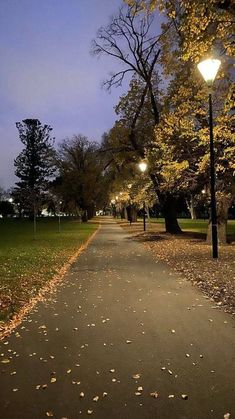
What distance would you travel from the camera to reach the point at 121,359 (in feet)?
16.7

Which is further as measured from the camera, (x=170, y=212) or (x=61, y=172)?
(x=61, y=172)

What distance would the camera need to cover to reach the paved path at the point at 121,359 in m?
3.92

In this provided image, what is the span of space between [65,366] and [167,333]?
179cm

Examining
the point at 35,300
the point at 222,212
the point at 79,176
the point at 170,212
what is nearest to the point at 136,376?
the point at 35,300

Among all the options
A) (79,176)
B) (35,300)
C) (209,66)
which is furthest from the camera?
(79,176)

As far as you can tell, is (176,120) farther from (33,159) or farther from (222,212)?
(33,159)

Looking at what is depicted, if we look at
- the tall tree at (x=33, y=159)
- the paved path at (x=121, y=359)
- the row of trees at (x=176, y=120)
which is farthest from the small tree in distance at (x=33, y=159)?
the paved path at (x=121, y=359)

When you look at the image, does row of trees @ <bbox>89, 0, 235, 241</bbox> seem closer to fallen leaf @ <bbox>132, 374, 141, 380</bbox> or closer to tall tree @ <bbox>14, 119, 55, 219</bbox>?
fallen leaf @ <bbox>132, 374, 141, 380</bbox>

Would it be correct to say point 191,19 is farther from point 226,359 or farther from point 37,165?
point 37,165

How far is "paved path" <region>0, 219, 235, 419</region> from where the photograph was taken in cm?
392

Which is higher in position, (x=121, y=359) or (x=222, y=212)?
(x=222, y=212)

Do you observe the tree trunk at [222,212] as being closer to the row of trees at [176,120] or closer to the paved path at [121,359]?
the row of trees at [176,120]

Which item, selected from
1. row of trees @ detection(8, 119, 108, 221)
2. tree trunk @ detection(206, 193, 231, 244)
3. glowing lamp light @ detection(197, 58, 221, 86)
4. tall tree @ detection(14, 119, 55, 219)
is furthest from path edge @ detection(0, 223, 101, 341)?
tall tree @ detection(14, 119, 55, 219)

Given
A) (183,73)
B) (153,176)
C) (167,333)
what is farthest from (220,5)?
(153,176)
